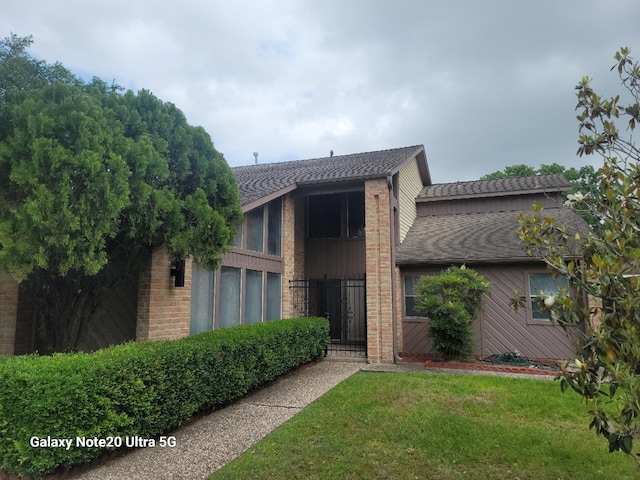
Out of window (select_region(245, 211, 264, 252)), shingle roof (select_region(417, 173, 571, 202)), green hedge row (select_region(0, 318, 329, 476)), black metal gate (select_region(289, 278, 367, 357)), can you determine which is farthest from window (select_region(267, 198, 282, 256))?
shingle roof (select_region(417, 173, 571, 202))

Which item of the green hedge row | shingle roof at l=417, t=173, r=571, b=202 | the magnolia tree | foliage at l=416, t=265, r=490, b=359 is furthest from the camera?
shingle roof at l=417, t=173, r=571, b=202

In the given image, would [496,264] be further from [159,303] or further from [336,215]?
[159,303]

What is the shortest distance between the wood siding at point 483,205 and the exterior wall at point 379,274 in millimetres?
5743

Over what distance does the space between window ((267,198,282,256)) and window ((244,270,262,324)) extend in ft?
→ 3.21

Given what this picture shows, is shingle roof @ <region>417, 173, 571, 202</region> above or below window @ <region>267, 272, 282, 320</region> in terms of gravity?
above

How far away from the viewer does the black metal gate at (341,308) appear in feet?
40.6

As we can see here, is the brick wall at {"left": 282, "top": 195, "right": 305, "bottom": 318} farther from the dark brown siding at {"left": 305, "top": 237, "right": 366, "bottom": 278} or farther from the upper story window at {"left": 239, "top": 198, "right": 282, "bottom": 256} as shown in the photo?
the dark brown siding at {"left": 305, "top": 237, "right": 366, "bottom": 278}

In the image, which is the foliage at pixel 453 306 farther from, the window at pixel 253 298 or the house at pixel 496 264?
the window at pixel 253 298

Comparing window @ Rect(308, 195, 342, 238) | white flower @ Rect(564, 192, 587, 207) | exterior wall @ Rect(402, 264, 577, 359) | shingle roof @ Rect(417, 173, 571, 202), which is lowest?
exterior wall @ Rect(402, 264, 577, 359)

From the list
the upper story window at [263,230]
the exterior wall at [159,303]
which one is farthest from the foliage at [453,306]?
the exterior wall at [159,303]

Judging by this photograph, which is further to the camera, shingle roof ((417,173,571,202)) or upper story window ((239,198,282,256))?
shingle roof ((417,173,571,202))

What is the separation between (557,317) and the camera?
106 inches

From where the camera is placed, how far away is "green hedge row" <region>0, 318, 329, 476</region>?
3.52 metres

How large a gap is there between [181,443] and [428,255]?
8.89 metres
